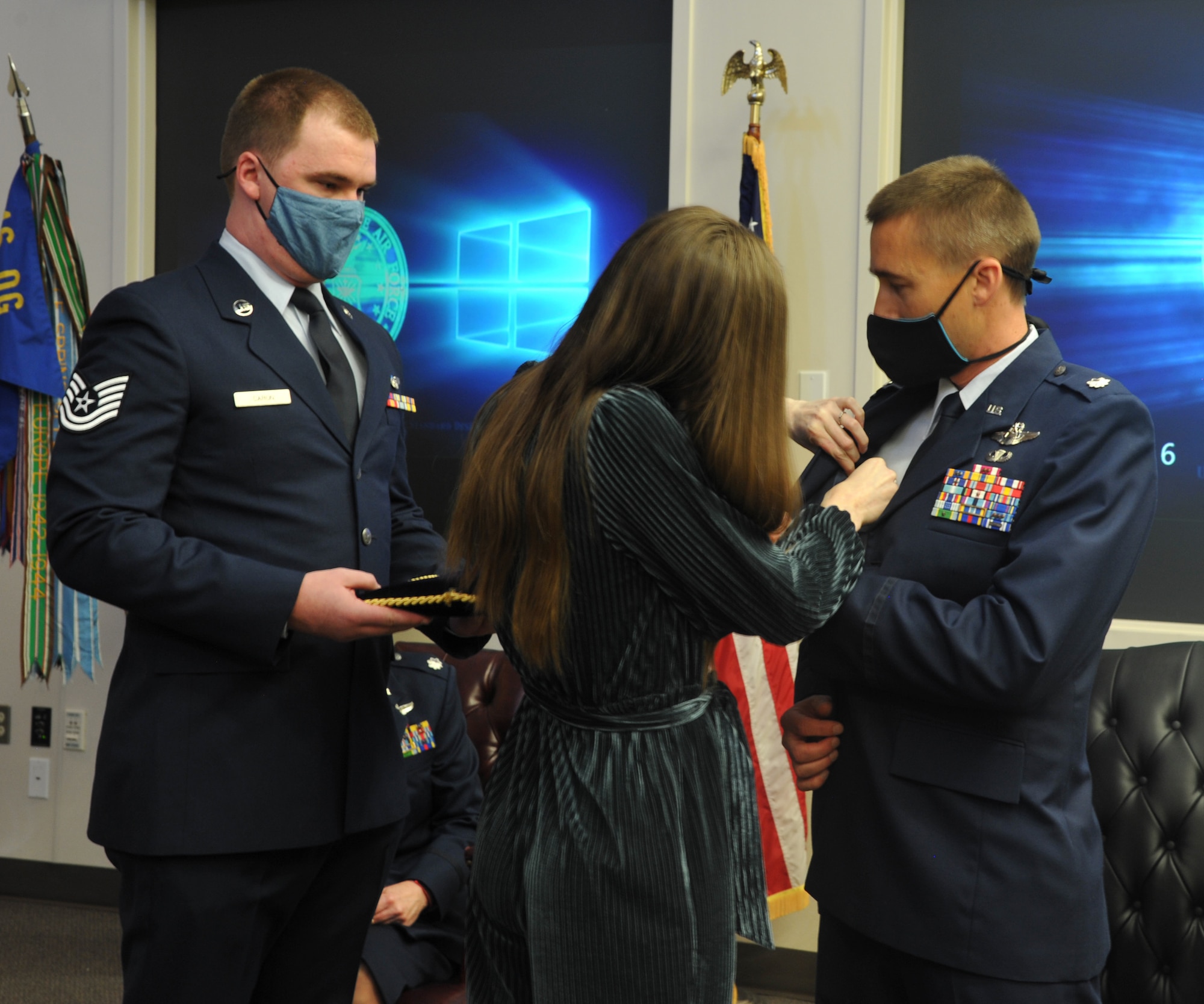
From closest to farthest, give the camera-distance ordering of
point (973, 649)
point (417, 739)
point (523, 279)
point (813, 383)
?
1. point (973, 649)
2. point (417, 739)
3. point (813, 383)
4. point (523, 279)

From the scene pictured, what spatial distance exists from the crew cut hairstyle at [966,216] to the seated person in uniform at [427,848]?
1.33 metres

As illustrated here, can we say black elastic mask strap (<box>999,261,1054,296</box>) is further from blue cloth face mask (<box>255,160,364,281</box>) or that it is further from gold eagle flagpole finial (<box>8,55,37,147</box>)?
gold eagle flagpole finial (<box>8,55,37,147</box>)

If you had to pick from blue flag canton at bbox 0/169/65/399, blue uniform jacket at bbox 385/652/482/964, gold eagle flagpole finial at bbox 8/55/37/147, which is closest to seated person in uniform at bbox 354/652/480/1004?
blue uniform jacket at bbox 385/652/482/964

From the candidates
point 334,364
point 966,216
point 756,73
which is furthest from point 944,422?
point 756,73

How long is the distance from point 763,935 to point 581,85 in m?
2.84

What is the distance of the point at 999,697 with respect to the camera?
4.73ft

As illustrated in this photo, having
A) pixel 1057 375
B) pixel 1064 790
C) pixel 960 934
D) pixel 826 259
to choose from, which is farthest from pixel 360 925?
pixel 826 259

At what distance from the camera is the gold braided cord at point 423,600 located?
1416 mm

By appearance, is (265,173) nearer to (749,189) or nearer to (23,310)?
(749,189)

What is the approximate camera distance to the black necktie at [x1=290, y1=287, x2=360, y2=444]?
5.78ft

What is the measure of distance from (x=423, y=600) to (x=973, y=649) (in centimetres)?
71

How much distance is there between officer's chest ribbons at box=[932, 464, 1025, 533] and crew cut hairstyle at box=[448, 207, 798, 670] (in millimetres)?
372

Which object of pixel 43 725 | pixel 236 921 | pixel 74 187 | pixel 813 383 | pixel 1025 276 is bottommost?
pixel 43 725

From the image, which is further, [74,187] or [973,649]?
[74,187]
